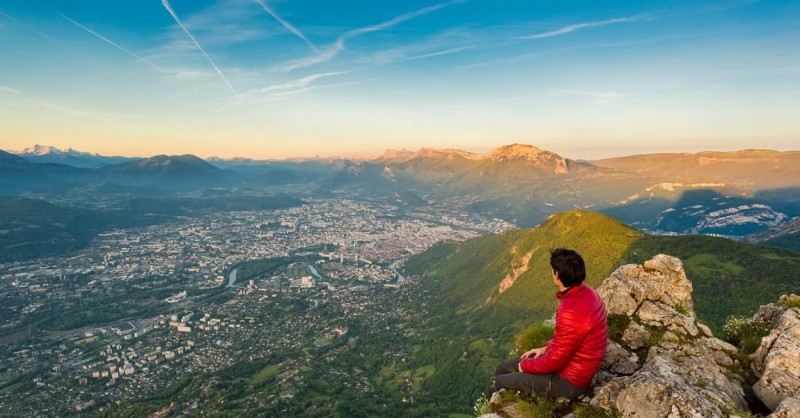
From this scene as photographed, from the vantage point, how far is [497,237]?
177m

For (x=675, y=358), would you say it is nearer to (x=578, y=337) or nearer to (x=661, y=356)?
(x=661, y=356)

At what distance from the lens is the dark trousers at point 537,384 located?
10.3m

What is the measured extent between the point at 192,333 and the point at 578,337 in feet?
421

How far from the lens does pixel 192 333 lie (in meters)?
114

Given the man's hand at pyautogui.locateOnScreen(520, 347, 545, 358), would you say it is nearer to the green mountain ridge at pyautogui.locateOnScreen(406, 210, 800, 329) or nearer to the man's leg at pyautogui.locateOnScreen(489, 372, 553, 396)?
the man's leg at pyautogui.locateOnScreen(489, 372, 553, 396)

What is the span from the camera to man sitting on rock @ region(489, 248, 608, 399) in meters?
9.77

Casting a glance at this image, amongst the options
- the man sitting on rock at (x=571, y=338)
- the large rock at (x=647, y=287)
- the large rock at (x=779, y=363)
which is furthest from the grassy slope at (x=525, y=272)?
the man sitting on rock at (x=571, y=338)

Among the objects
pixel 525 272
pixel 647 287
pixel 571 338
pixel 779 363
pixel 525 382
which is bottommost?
pixel 525 272

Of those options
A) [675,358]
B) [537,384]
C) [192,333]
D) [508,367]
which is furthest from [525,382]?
[192,333]

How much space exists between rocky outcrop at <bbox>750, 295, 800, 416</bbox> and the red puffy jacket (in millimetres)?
3916

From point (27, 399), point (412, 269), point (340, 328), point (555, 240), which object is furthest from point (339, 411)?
point (412, 269)

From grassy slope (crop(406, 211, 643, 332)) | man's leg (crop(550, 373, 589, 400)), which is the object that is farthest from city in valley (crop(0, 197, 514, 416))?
man's leg (crop(550, 373, 589, 400))

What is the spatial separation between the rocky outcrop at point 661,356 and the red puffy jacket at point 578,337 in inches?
26.5

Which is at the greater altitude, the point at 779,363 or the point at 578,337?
the point at 578,337
